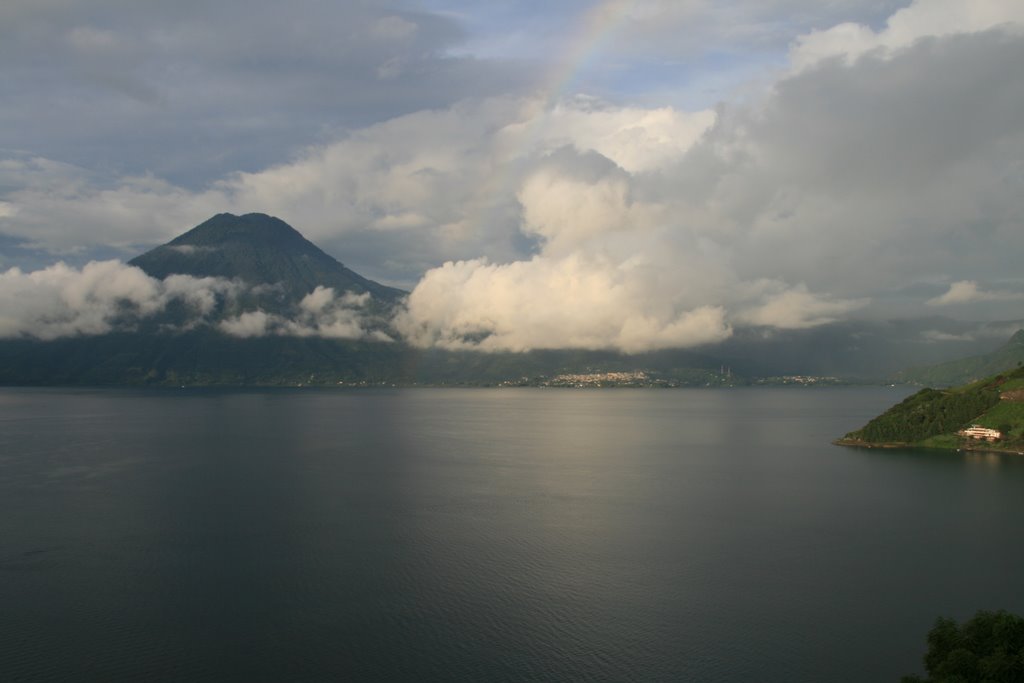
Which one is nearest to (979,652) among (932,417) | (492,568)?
(492,568)

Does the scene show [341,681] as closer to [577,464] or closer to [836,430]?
[577,464]

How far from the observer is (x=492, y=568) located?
61.7m

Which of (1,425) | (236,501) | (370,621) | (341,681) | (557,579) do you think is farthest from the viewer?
(1,425)

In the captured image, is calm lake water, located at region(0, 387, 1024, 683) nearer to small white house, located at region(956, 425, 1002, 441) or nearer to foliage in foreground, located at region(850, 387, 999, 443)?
small white house, located at region(956, 425, 1002, 441)

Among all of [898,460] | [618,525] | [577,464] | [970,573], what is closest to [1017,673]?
[970,573]

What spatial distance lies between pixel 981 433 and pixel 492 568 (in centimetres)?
12215

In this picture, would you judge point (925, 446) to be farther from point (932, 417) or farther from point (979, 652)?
point (979, 652)

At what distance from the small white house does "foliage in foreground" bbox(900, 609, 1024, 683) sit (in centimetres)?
11942

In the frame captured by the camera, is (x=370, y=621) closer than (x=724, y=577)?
Yes

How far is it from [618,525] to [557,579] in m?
21.5

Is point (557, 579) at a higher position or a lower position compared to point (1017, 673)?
lower

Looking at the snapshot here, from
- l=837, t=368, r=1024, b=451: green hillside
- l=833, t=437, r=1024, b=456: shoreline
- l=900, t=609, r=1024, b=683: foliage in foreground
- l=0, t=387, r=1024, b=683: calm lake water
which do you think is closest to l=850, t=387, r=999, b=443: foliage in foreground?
l=837, t=368, r=1024, b=451: green hillside

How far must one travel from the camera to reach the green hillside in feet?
445

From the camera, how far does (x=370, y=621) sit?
4972 centimetres
